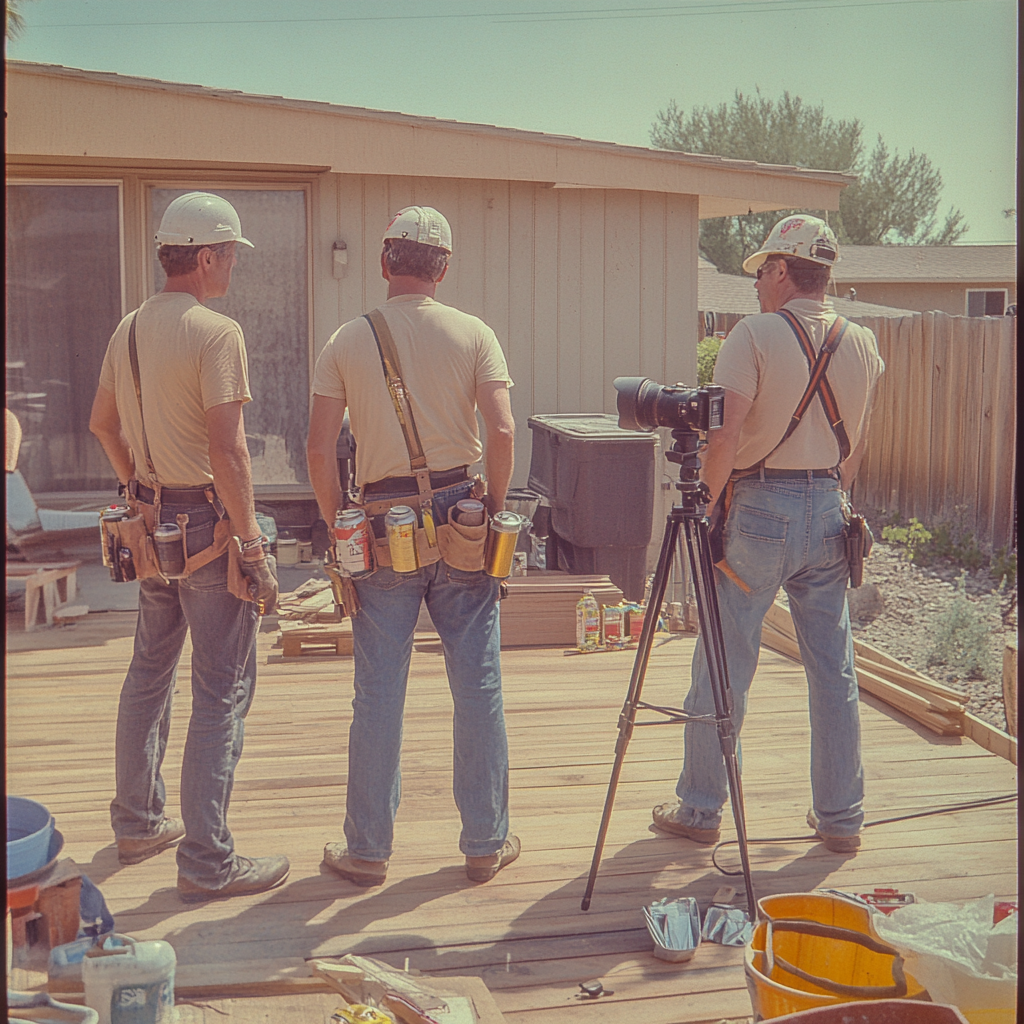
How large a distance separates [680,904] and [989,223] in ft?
6.53

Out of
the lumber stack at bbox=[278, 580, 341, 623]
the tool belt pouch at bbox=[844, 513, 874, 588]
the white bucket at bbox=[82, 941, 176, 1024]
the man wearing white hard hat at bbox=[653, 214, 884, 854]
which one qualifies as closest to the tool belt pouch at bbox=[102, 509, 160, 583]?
the white bucket at bbox=[82, 941, 176, 1024]

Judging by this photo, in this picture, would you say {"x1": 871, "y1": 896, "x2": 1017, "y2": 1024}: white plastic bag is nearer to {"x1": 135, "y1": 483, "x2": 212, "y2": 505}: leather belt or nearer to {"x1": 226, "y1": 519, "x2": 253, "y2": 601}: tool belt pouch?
{"x1": 226, "y1": 519, "x2": 253, "y2": 601}: tool belt pouch

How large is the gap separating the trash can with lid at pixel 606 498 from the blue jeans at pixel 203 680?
3.77 m

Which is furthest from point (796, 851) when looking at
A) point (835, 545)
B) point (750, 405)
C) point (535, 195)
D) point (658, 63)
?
point (535, 195)

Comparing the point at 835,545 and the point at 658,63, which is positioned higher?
the point at 658,63

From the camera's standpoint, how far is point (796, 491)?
11.6 ft

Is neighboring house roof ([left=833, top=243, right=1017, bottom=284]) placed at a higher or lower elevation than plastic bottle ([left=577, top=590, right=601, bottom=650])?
higher

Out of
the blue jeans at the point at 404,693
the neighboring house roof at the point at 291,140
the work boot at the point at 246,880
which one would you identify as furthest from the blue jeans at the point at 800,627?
the neighboring house roof at the point at 291,140

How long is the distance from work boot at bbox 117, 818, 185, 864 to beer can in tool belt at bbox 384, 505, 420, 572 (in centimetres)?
109

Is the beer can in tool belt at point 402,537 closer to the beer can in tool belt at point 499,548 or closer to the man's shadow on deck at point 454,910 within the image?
the beer can in tool belt at point 499,548

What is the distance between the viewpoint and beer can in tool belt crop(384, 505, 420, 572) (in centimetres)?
330

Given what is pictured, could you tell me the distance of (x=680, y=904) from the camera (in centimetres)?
319

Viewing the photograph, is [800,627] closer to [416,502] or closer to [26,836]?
[416,502]

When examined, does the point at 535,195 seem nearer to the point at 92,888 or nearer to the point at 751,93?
the point at 92,888
